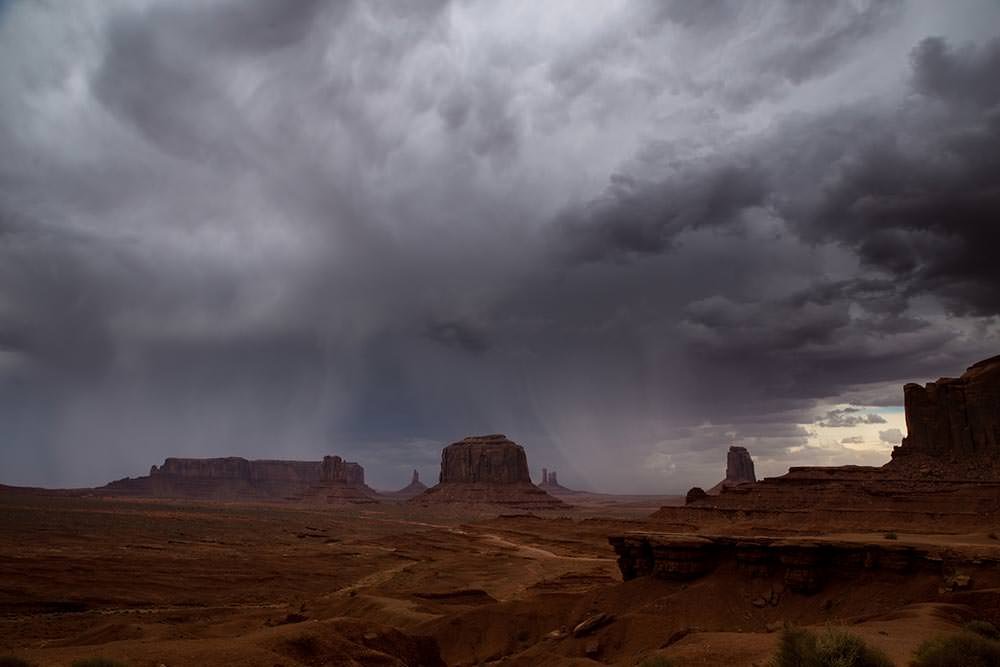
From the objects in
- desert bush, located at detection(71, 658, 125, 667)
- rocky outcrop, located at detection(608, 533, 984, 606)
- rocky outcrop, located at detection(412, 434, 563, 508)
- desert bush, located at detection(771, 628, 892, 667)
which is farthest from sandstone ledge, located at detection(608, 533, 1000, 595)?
rocky outcrop, located at detection(412, 434, 563, 508)

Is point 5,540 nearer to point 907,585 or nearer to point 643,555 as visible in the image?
point 643,555

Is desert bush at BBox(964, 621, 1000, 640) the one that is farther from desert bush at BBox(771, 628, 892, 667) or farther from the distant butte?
the distant butte

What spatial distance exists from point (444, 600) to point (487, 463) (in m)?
142

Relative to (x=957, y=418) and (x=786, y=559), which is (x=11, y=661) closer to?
(x=786, y=559)

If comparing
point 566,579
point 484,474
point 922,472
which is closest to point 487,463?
point 484,474

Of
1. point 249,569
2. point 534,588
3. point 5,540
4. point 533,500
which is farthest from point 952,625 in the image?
point 533,500

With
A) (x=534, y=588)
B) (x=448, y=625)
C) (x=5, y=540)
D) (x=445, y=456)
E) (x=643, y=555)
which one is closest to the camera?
(x=448, y=625)

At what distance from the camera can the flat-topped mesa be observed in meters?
173

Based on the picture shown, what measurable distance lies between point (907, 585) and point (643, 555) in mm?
10556

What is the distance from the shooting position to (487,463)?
6855 inches

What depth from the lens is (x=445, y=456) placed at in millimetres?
184875

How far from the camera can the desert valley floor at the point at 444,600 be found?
1652 cm

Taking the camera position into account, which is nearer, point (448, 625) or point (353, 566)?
point (448, 625)

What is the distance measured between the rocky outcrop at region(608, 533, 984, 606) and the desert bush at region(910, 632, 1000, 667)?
33.5 ft
